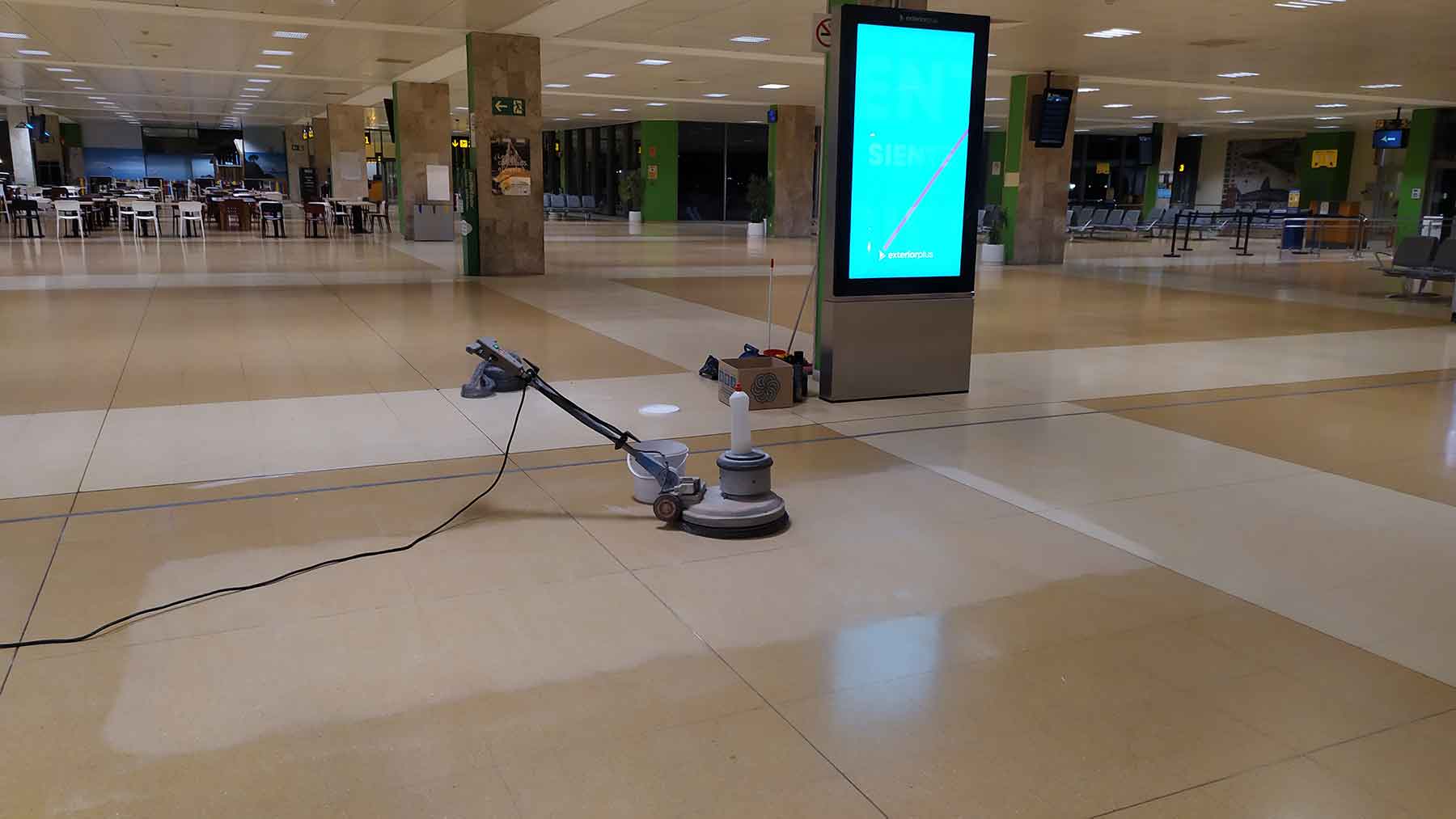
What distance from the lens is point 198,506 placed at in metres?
Answer: 4.38

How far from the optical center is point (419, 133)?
2030cm

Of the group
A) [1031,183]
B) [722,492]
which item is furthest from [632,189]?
[722,492]

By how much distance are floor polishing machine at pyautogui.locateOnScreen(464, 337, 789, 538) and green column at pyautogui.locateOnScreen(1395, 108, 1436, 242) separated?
23822 mm

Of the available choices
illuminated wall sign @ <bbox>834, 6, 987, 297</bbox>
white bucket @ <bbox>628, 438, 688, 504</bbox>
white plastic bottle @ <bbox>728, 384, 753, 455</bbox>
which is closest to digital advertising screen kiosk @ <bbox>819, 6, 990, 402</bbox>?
illuminated wall sign @ <bbox>834, 6, 987, 297</bbox>

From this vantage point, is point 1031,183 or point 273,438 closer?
point 273,438

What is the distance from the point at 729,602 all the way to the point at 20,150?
118 ft

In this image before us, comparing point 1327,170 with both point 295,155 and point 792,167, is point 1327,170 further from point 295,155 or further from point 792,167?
point 295,155

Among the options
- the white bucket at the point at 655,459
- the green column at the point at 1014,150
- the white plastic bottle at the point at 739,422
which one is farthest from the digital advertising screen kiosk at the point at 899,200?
the green column at the point at 1014,150

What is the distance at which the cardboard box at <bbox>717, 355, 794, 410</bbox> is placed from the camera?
6.25 m

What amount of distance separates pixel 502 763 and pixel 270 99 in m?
27.0

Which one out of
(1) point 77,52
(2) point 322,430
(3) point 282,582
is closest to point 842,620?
(3) point 282,582

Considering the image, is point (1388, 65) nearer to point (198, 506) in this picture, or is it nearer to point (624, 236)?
point (624, 236)

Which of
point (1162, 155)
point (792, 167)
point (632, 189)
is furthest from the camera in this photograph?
point (632, 189)

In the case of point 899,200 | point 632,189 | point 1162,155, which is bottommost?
point 899,200
